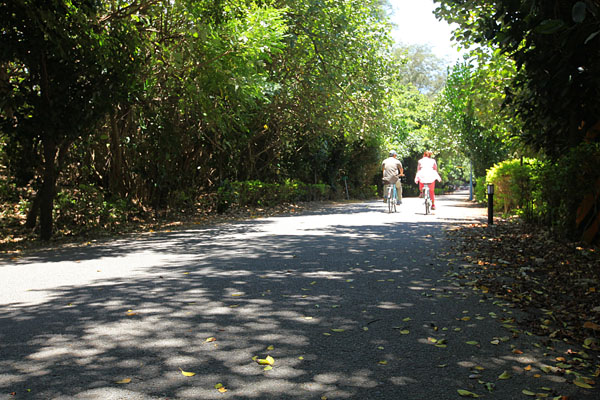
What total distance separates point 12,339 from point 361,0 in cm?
2107

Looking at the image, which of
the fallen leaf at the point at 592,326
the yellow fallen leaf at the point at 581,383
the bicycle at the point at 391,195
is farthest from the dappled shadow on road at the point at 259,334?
the bicycle at the point at 391,195

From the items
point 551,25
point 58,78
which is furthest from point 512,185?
point 58,78

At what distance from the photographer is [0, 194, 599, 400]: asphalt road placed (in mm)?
3543

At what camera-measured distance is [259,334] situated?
15.1 ft

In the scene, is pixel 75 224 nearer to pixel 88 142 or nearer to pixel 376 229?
pixel 88 142

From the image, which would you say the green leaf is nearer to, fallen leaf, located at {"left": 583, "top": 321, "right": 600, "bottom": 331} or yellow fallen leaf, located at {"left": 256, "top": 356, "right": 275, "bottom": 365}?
fallen leaf, located at {"left": 583, "top": 321, "right": 600, "bottom": 331}

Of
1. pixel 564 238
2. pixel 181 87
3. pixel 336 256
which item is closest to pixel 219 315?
pixel 336 256

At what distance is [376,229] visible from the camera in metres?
13.4

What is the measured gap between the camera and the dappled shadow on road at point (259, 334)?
355 cm

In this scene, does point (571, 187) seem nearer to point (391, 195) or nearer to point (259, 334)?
point (259, 334)

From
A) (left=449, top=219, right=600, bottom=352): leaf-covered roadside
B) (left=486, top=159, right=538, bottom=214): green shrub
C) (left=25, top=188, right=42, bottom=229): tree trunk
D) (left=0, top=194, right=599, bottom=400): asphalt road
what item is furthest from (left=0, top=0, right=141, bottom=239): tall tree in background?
(left=486, top=159, right=538, bottom=214): green shrub

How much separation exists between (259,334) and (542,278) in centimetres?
431

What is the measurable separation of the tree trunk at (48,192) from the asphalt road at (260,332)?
348 centimetres

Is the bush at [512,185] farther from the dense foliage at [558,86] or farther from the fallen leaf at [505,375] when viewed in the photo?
the fallen leaf at [505,375]
